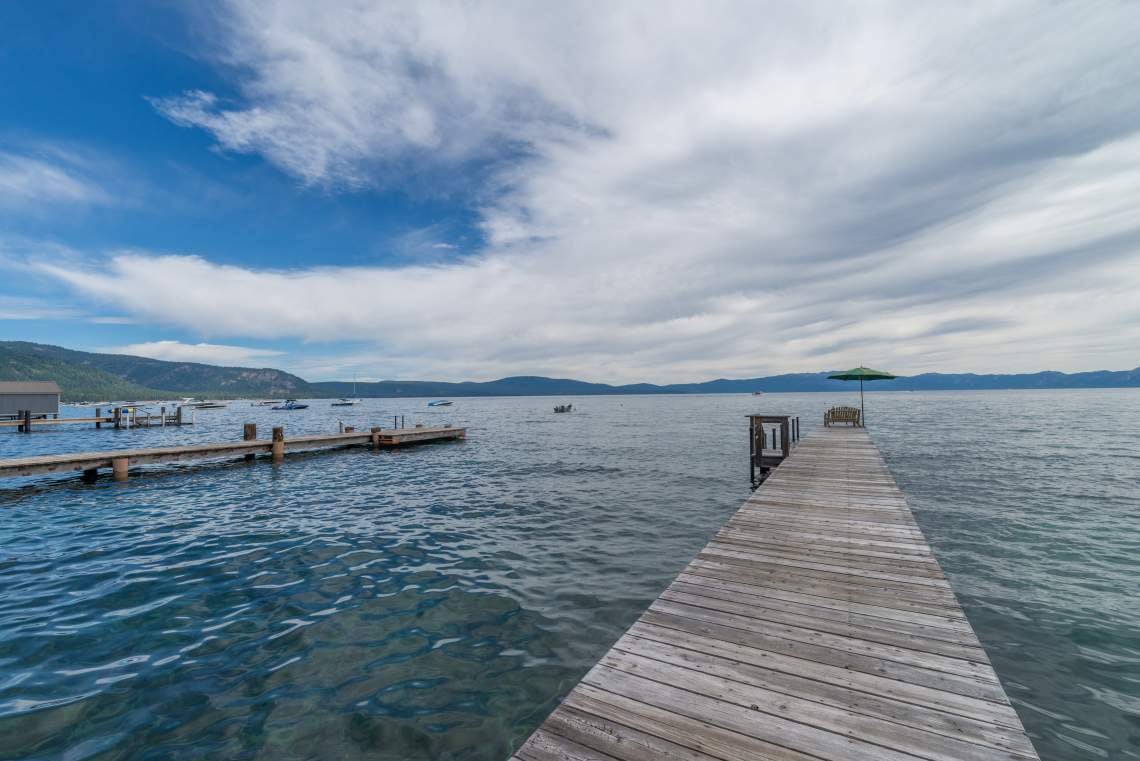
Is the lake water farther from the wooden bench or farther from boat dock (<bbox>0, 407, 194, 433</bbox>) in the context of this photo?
boat dock (<bbox>0, 407, 194, 433</bbox>)

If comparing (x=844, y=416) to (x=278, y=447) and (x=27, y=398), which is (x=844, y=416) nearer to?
(x=278, y=447)

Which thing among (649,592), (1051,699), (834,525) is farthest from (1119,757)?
(649,592)

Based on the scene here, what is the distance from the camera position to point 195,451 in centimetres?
2198

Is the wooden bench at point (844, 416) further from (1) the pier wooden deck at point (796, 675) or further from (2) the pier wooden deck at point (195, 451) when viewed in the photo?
(1) the pier wooden deck at point (796, 675)

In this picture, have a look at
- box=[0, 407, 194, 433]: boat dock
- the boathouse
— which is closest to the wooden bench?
box=[0, 407, 194, 433]: boat dock

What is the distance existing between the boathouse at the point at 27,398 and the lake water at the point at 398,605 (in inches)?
1951

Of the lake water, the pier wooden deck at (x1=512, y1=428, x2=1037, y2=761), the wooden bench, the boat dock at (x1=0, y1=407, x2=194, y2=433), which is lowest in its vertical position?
the lake water

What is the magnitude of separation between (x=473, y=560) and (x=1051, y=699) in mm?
8914

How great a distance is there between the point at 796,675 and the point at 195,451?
26.7 meters

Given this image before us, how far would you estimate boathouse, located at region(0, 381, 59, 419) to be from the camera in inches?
1951

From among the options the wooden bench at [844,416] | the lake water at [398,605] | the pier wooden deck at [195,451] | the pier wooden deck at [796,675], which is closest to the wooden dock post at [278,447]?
the pier wooden deck at [195,451]

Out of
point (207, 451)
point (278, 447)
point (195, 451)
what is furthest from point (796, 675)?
point (278, 447)

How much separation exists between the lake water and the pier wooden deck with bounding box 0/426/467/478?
3.61ft

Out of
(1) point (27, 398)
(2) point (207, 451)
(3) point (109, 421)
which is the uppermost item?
(1) point (27, 398)
